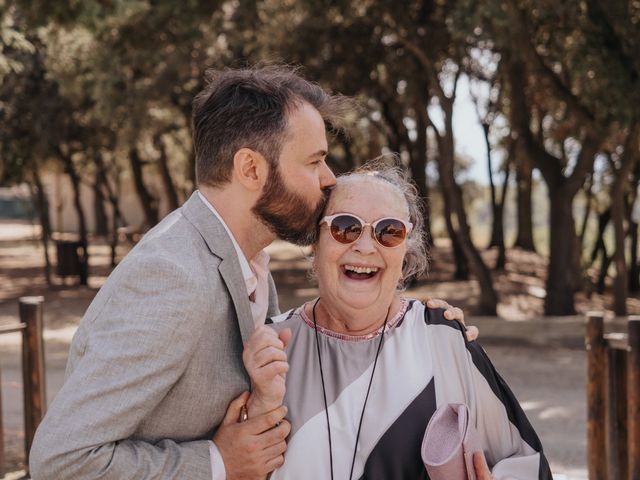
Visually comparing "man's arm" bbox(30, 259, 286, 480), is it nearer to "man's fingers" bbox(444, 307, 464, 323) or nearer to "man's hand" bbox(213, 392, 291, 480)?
"man's hand" bbox(213, 392, 291, 480)

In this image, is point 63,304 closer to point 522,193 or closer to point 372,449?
point 522,193

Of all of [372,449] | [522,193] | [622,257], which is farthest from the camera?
[522,193]

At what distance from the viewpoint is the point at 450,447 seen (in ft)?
7.40

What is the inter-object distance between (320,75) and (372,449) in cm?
1494

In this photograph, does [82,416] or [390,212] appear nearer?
[82,416]

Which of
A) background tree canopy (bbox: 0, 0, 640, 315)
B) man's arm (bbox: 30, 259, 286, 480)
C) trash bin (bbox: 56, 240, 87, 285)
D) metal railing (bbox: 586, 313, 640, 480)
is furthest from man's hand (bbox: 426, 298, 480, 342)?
trash bin (bbox: 56, 240, 87, 285)

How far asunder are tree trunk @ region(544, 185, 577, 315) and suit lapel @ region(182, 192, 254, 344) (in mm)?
12395

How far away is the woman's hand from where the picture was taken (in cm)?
226

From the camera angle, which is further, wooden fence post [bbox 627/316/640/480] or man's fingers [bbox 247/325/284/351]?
wooden fence post [bbox 627/316/640/480]

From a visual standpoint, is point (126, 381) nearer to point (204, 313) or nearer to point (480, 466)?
point (204, 313)

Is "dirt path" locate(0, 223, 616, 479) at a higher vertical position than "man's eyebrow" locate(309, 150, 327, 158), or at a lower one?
lower

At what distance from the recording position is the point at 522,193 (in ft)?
88.1

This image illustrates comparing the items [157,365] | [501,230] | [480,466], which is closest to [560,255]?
[501,230]

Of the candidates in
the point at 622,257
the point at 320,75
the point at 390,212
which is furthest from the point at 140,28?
the point at 390,212
